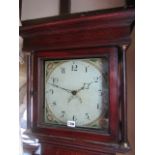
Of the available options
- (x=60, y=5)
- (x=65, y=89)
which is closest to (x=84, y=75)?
(x=65, y=89)

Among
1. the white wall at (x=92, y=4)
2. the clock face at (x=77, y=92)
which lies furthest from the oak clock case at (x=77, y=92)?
the white wall at (x=92, y=4)

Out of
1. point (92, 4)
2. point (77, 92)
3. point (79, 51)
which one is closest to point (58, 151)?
point (77, 92)

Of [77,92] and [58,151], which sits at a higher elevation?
[77,92]

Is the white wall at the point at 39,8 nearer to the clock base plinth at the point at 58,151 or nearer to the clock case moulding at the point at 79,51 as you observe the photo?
the clock case moulding at the point at 79,51

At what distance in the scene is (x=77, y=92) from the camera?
2.79ft

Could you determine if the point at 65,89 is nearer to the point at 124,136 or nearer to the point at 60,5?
the point at 124,136

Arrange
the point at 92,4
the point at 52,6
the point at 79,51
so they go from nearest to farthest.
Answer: the point at 79,51 < the point at 92,4 < the point at 52,6

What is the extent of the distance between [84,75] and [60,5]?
43cm

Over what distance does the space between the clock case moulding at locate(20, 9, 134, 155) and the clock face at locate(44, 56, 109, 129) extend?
0.12 feet

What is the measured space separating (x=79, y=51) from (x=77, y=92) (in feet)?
0.57

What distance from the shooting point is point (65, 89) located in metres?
0.88

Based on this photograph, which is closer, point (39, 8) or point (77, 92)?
point (77, 92)

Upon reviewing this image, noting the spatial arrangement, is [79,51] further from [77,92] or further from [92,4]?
[92,4]

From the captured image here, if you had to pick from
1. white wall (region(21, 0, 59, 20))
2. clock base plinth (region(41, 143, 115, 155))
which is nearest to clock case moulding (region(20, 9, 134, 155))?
clock base plinth (region(41, 143, 115, 155))
